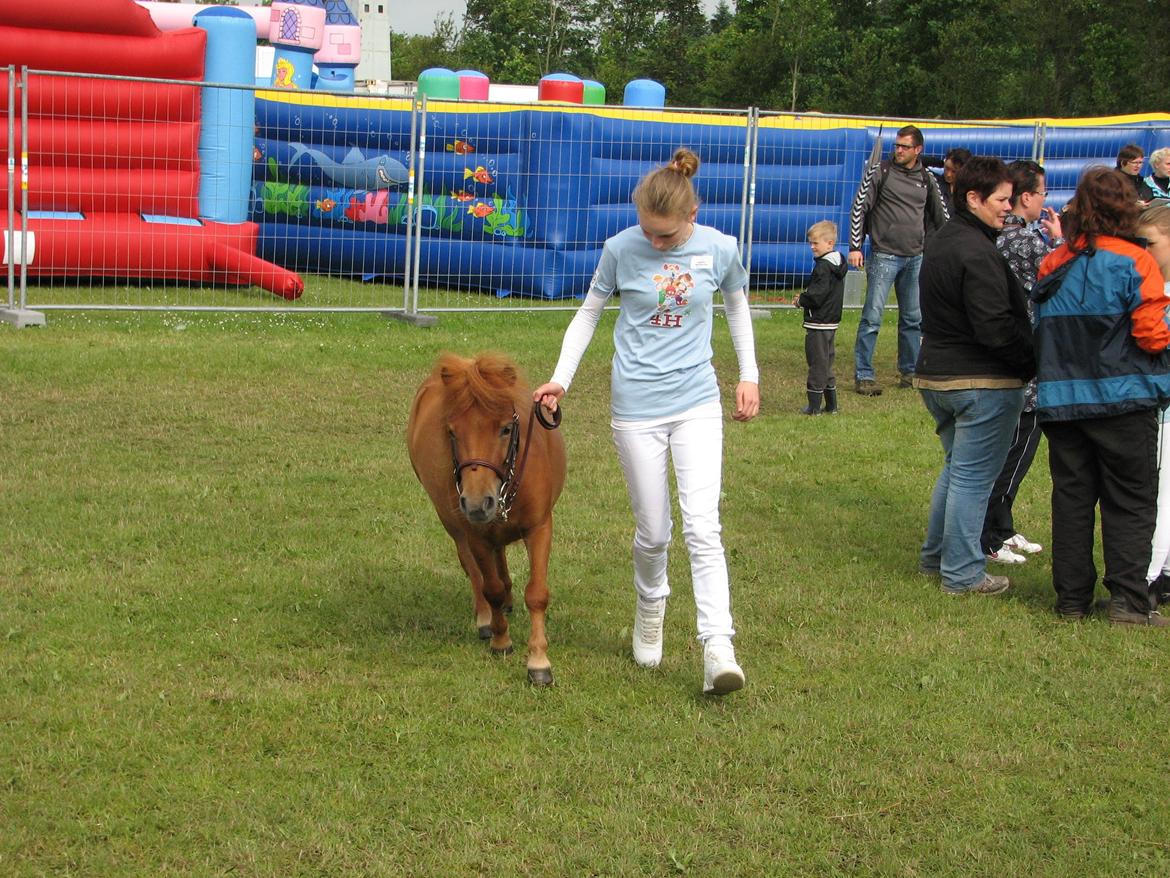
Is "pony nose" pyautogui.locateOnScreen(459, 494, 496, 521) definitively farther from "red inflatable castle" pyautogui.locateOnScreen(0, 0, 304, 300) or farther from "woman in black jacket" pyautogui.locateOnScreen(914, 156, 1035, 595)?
"red inflatable castle" pyautogui.locateOnScreen(0, 0, 304, 300)

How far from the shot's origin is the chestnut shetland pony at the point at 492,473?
5.01 m

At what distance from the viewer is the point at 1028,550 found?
762cm

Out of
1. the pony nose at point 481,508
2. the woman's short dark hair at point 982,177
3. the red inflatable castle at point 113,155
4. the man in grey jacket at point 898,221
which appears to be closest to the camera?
the pony nose at point 481,508

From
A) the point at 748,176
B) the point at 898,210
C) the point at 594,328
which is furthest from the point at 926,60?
the point at 594,328

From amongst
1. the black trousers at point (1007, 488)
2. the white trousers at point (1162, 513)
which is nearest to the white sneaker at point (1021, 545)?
the black trousers at point (1007, 488)

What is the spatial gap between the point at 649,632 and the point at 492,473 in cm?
116

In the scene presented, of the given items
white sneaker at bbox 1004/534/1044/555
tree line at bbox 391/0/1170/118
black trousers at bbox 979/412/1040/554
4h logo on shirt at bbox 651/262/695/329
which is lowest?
white sneaker at bbox 1004/534/1044/555

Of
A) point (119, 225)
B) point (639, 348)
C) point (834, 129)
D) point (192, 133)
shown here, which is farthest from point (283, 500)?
point (834, 129)

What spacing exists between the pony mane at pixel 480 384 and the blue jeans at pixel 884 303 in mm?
7631

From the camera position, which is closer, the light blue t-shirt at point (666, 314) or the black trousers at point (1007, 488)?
the light blue t-shirt at point (666, 314)

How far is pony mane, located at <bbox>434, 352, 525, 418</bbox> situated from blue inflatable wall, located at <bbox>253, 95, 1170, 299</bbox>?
11554 mm

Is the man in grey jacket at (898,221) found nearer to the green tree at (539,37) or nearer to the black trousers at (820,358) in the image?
the black trousers at (820,358)

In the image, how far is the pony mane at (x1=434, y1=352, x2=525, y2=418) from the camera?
5.02 m

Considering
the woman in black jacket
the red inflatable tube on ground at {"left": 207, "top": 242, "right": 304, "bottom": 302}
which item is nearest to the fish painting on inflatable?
the red inflatable tube on ground at {"left": 207, "top": 242, "right": 304, "bottom": 302}
